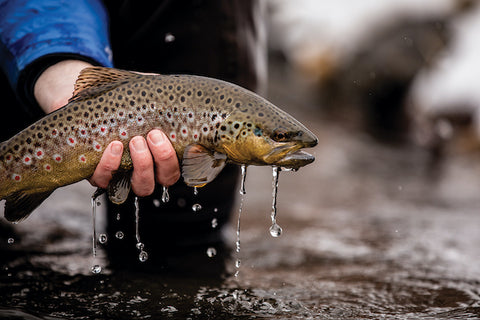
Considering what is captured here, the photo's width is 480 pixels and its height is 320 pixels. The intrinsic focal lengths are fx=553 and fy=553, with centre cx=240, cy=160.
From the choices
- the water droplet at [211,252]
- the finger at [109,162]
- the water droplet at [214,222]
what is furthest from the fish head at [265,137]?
the water droplet at [211,252]

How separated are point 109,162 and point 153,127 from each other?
9.7 inches

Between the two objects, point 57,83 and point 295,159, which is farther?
point 57,83

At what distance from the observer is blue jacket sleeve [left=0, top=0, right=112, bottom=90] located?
271 cm

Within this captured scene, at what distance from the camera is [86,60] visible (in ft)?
8.93

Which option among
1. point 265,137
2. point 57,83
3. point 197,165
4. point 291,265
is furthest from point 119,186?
point 291,265

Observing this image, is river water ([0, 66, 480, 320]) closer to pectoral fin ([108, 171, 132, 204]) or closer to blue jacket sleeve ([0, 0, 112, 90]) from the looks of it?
pectoral fin ([108, 171, 132, 204])

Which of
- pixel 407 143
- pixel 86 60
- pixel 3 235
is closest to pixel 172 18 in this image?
pixel 86 60

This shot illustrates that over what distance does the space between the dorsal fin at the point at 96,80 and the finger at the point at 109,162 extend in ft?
0.86

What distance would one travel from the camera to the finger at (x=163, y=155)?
7.98 feet

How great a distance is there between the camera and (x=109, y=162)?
96.2 inches

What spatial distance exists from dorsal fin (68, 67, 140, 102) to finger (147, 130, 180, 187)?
0.97 feet

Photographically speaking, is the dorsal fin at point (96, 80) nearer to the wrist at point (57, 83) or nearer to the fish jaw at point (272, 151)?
the wrist at point (57, 83)

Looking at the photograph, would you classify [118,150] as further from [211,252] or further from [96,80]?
[211,252]

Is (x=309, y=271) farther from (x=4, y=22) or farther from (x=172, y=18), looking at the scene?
(x=4, y=22)
